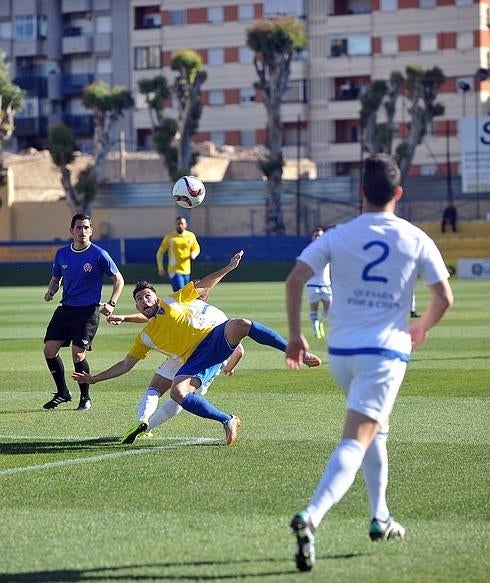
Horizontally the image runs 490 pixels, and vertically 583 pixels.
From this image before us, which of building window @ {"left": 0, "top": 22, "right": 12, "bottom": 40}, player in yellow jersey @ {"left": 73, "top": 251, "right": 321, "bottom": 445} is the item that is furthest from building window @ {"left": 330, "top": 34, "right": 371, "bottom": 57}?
player in yellow jersey @ {"left": 73, "top": 251, "right": 321, "bottom": 445}

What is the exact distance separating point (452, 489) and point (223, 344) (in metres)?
2.93

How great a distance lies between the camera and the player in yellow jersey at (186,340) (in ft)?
38.4

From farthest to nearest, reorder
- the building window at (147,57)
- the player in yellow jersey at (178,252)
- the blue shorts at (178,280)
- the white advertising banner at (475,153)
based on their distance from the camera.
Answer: the building window at (147,57) → the white advertising banner at (475,153) → the blue shorts at (178,280) → the player in yellow jersey at (178,252)

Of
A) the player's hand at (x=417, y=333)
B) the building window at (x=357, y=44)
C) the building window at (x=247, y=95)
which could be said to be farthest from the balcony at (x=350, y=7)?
the player's hand at (x=417, y=333)

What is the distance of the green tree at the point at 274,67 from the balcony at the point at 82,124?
3073 cm

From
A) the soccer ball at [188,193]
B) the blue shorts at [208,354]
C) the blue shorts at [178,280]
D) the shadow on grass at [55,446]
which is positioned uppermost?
the soccer ball at [188,193]

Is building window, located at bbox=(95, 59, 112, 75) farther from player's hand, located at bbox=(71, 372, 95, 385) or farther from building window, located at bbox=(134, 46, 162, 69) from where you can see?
player's hand, located at bbox=(71, 372, 95, 385)

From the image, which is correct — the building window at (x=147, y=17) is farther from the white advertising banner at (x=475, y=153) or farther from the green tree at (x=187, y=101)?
the white advertising banner at (x=475, y=153)

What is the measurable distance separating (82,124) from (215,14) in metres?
12.6

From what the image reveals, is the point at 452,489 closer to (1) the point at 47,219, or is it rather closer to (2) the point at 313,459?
(2) the point at 313,459

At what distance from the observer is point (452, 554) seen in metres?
7.58

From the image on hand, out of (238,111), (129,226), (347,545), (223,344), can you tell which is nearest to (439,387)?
(223,344)

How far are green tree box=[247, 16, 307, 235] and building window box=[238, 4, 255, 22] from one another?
2250 centimetres

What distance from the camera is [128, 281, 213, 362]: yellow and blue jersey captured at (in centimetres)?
1198
